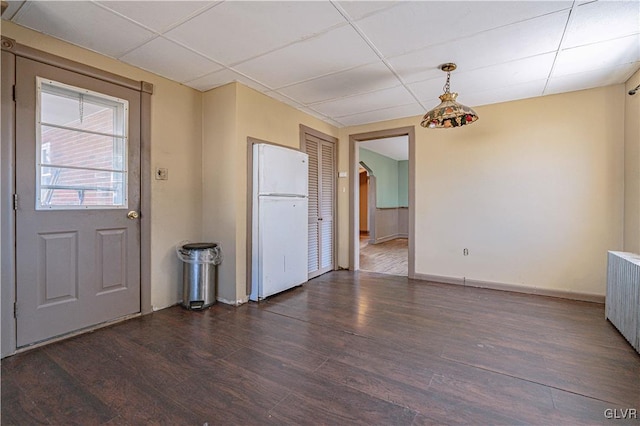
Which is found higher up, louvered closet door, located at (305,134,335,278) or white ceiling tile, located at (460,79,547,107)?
white ceiling tile, located at (460,79,547,107)

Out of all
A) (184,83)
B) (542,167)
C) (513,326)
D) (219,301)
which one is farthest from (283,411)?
(542,167)

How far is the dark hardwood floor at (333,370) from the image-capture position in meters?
1.53

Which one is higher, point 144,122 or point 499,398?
point 144,122

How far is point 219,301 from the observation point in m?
3.27

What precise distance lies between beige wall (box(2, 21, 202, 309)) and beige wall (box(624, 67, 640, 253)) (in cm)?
461

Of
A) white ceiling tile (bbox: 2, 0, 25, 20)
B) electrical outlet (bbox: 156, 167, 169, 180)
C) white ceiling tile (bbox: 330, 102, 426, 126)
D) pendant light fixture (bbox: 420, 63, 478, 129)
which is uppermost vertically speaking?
white ceiling tile (bbox: 330, 102, 426, 126)

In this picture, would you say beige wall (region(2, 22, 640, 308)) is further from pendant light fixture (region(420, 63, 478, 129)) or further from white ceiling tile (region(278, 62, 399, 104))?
pendant light fixture (region(420, 63, 478, 129))

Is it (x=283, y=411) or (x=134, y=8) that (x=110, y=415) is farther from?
(x=134, y=8)

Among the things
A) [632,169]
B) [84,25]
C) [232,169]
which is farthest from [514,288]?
[84,25]

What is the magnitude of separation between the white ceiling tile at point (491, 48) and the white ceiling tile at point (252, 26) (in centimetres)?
92

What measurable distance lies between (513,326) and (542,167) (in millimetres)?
2094

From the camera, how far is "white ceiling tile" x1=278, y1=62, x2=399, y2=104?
290 cm

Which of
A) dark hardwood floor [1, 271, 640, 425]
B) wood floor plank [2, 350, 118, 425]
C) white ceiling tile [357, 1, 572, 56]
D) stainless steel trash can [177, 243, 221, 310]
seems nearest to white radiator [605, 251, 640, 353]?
dark hardwood floor [1, 271, 640, 425]

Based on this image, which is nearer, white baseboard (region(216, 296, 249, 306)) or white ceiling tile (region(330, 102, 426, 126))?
white baseboard (region(216, 296, 249, 306))
